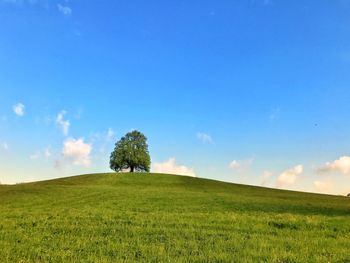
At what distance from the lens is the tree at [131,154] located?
10497 centimetres

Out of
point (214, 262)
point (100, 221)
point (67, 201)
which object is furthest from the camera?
point (67, 201)

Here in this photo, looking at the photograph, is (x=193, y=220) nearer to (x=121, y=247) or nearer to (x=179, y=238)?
(x=179, y=238)

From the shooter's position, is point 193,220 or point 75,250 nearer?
point 75,250

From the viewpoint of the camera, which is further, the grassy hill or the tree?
the tree

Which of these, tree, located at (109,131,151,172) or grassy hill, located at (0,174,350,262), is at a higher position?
tree, located at (109,131,151,172)

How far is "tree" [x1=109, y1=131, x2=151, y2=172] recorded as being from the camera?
4133 inches

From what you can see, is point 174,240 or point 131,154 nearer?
point 174,240

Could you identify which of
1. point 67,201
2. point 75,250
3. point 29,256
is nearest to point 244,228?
point 75,250

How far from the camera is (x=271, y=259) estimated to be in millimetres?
12008

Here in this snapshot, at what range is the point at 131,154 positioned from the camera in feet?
344

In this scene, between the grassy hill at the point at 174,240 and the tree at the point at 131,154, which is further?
the tree at the point at 131,154

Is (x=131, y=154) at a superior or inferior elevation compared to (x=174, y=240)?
superior

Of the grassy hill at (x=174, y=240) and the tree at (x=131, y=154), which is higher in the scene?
the tree at (x=131, y=154)

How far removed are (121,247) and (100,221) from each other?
6.18 meters
